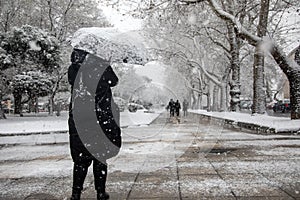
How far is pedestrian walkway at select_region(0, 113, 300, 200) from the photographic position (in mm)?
4395

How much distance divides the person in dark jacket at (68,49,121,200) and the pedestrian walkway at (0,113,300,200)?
2.84 ft

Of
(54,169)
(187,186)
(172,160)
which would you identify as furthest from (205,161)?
(54,169)

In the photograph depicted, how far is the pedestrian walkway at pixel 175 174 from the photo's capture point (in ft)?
14.4

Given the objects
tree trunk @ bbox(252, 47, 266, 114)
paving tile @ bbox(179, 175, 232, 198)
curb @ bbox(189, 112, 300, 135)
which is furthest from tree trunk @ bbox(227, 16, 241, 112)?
paving tile @ bbox(179, 175, 232, 198)

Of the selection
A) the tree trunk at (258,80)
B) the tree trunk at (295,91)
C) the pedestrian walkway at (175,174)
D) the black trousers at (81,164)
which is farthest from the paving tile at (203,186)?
the tree trunk at (258,80)

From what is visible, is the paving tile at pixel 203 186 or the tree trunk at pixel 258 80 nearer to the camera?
the paving tile at pixel 203 186

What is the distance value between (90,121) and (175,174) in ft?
8.23

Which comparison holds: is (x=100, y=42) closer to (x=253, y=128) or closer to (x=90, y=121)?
(x=90, y=121)

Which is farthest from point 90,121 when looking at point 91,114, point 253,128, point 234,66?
point 234,66

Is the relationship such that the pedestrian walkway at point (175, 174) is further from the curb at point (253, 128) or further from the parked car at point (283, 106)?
the parked car at point (283, 106)

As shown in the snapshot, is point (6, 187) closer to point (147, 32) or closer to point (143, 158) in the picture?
point (143, 158)

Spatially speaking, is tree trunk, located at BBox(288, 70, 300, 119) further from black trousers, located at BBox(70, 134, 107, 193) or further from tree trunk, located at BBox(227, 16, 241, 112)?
black trousers, located at BBox(70, 134, 107, 193)

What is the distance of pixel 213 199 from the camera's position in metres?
4.06

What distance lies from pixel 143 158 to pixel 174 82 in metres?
56.8
